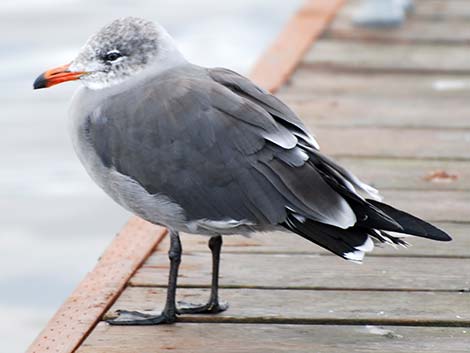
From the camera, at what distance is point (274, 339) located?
3418 mm

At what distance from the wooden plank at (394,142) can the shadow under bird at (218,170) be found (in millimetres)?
1566

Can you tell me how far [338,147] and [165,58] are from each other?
1.66 metres

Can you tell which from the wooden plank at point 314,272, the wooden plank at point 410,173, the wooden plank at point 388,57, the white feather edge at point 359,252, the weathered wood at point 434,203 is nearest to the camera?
the white feather edge at point 359,252

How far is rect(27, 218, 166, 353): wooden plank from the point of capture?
3432 mm

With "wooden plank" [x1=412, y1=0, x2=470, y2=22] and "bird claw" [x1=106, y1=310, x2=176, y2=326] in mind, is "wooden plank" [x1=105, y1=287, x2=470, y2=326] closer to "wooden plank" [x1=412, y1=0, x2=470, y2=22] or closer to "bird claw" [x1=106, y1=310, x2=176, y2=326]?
"bird claw" [x1=106, y1=310, x2=176, y2=326]

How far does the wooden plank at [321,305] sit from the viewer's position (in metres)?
3.54

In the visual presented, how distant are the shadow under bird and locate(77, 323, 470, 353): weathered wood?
0.24 ft

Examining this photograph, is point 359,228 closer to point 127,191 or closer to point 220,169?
point 220,169

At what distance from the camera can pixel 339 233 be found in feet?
10.9

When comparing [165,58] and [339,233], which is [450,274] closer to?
[339,233]

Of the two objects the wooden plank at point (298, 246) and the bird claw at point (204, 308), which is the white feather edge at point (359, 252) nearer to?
the bird claw at point (204, 308)

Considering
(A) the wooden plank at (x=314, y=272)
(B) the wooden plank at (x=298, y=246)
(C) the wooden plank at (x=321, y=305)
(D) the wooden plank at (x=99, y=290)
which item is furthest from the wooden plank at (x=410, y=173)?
(C) the wooden plank at (x=321, y=305)

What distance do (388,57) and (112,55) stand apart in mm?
3210

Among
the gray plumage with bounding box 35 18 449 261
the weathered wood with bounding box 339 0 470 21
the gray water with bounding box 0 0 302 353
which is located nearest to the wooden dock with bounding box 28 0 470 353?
the gray plumage with bounding box 35 18 449 261
